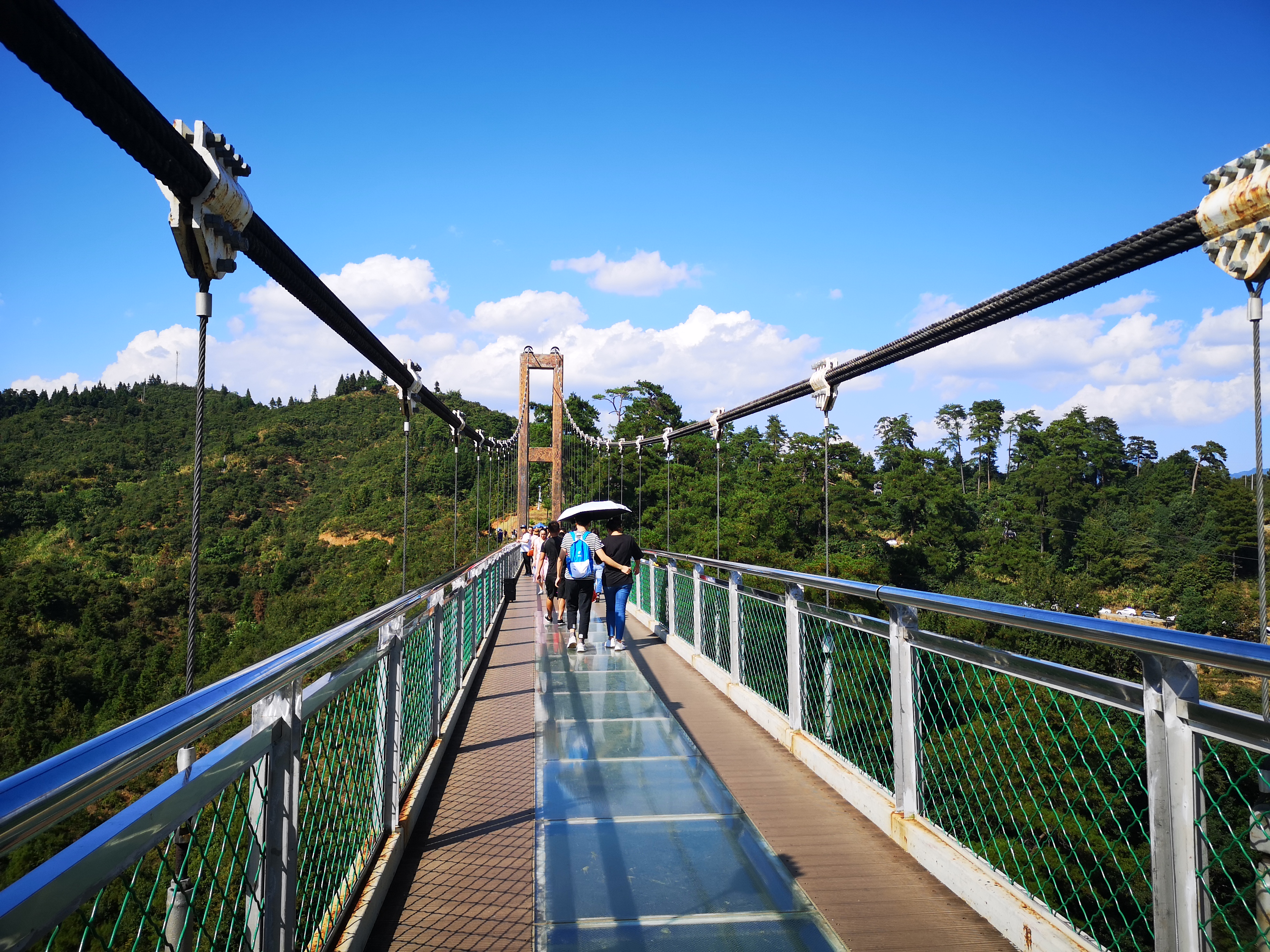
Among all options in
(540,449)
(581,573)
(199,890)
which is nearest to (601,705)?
(581,573)

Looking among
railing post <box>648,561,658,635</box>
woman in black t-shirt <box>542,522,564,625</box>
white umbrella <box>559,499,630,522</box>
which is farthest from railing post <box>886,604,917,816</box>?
woman in black t-shirt <box>542,522,564,625</box>

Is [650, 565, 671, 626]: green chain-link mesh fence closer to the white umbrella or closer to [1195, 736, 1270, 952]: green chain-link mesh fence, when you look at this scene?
the white umbrella

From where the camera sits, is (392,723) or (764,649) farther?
(764,649)

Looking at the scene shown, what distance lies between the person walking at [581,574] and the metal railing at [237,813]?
3430mm

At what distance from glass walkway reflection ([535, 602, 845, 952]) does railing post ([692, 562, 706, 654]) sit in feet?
5.61

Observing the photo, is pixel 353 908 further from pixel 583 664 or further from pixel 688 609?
pixel 688 609

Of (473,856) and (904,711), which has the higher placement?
(904,711)

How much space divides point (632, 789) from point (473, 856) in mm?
708

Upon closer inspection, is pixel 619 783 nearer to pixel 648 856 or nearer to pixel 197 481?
pixel 648 856

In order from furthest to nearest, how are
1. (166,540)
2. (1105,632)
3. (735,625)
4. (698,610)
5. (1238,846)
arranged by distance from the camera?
(166,540) < (698,610) < (735,625) < (1105,632) < (1238,846)

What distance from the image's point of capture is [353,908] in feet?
6.23

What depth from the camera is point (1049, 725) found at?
2707 millimetres

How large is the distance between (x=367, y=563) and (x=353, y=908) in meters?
39.8

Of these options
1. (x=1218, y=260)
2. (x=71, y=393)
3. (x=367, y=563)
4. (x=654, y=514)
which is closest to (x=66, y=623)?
(x=367, y=563)
